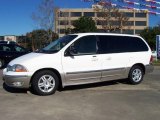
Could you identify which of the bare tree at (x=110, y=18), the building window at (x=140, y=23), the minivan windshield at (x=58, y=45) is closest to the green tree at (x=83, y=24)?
the bare tree at (x=110, y=18)

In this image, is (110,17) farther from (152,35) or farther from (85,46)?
(152,35)

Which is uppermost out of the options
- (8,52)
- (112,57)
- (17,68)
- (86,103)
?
(8,52)

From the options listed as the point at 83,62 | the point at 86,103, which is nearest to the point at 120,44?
the point at 83,62

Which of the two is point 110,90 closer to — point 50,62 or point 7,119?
point 50,62

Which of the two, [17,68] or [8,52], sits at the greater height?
[8,52]

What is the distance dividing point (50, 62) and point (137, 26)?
110128 mm

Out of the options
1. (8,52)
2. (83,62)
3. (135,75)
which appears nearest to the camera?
(83,62)

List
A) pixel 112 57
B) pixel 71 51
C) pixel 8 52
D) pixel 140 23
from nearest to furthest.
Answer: pixel 71 51
pixel 112 57
pixel 8 52
pixel 140 23

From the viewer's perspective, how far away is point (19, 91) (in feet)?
32.5

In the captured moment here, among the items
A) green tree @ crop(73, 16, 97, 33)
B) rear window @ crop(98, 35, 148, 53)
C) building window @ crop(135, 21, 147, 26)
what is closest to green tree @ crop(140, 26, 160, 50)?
green tree @ crop(73, 16, 97, 33)

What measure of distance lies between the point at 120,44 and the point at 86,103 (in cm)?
324

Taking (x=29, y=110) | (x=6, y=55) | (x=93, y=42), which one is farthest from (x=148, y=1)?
(x=29, y=110)

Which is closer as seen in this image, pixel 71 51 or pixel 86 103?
pixel 86 103

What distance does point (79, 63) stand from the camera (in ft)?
31.8
